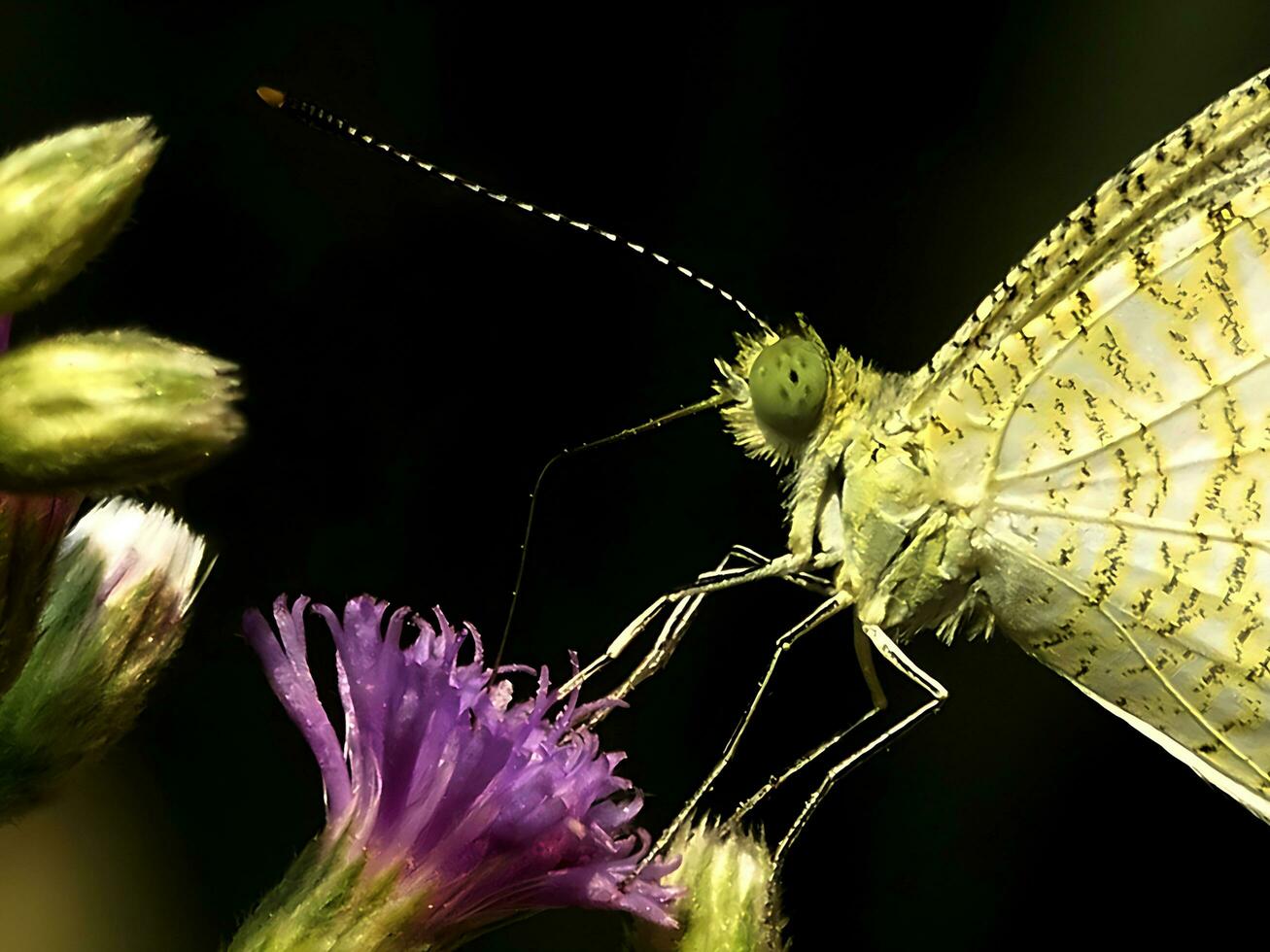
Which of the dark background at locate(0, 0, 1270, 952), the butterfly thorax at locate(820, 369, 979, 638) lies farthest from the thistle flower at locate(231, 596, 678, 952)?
the dark background at locate(0, 0, 1270, 952)

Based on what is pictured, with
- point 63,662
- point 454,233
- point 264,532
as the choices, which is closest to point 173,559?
point 63,662

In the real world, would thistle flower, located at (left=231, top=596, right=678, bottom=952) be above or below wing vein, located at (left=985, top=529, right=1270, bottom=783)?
below

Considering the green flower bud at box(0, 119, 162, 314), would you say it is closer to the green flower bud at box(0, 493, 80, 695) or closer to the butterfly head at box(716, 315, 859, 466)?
the green flower bud at box(0, 493, 80, 695)

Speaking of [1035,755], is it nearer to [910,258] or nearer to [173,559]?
[910,258]

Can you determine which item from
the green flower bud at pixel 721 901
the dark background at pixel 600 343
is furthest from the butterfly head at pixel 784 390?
the dark background at pixel 600 343

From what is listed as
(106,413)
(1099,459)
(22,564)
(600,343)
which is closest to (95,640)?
(22,564)

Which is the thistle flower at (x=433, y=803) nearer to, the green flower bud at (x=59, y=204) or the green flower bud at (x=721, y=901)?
the green flower bud at (x=721, y=901)
